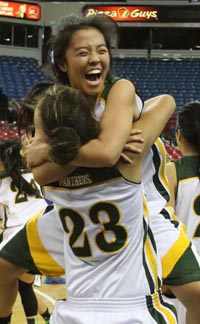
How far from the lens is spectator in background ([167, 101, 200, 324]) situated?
3.07 m

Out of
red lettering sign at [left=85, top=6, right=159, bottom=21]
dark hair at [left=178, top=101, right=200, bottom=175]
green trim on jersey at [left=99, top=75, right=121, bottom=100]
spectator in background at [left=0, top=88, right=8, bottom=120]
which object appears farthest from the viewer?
red lettering sign at [left=85, top=6, right=159, bottom=21]

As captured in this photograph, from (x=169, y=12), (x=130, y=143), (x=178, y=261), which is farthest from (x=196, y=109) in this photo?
(x=169, y=12)

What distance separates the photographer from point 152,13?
21.7 metres

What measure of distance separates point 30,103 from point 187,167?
1086mm

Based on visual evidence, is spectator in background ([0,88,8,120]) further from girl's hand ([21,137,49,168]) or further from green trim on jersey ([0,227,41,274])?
girl's hand ([21,137,49,168])

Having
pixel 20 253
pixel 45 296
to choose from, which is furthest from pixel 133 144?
pixel 45 296

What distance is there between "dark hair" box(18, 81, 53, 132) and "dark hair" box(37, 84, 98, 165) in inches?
15.8

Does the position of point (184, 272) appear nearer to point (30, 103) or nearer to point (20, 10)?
point (30, 103)

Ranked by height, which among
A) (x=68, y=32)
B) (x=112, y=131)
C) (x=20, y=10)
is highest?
(x=68, y=32)

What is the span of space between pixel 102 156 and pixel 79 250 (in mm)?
351

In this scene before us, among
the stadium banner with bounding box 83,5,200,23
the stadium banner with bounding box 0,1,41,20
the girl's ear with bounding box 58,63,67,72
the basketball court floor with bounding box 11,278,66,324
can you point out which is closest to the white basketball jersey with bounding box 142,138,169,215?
the girl's ear with bounding box 58,63,67,72

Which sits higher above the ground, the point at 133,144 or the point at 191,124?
the point at 133,144

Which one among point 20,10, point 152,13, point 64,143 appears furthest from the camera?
point 152,13

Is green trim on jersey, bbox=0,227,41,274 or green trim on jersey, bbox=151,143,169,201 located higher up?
green trim on jersey, bbox=151,143,169,201
